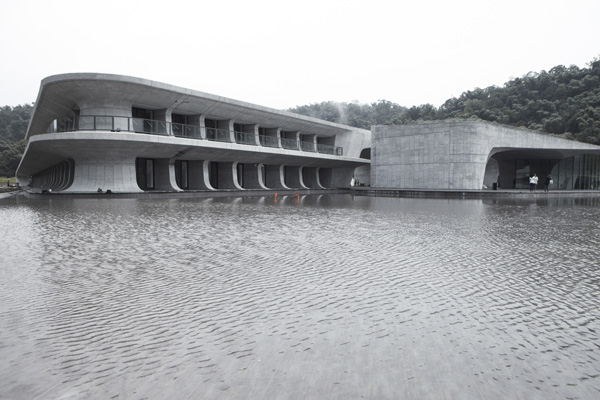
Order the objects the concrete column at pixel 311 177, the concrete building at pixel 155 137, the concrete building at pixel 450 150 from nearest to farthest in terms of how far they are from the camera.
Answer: the concrete building at pixel 155 137 → the concrete building at pixel 450 150 → the concrete column at pixel 311 177

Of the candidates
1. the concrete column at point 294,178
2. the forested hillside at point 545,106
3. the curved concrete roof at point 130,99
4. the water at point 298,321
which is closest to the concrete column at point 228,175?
the curved concrete roof at point 130,99

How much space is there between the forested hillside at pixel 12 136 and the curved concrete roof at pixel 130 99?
45432mm

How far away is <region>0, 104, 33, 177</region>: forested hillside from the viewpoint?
74.4 m

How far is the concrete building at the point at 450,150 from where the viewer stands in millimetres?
33188

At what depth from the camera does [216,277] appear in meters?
5.54

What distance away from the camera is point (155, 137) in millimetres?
26719

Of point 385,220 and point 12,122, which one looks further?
point 12,122

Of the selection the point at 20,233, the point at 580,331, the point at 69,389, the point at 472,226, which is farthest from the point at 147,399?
the point at 472,226

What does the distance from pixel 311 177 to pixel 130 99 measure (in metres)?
26.1

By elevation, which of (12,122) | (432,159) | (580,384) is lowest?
(580,384)

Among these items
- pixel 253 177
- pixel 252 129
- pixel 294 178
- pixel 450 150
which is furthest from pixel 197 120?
pixel 450 150

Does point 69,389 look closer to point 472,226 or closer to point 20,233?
point 20,233

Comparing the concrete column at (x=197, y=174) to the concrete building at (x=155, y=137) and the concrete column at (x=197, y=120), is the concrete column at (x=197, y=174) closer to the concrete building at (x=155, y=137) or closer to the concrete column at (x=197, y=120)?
the concrete building at (x=155, y=137)

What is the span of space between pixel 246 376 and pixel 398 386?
102cm
